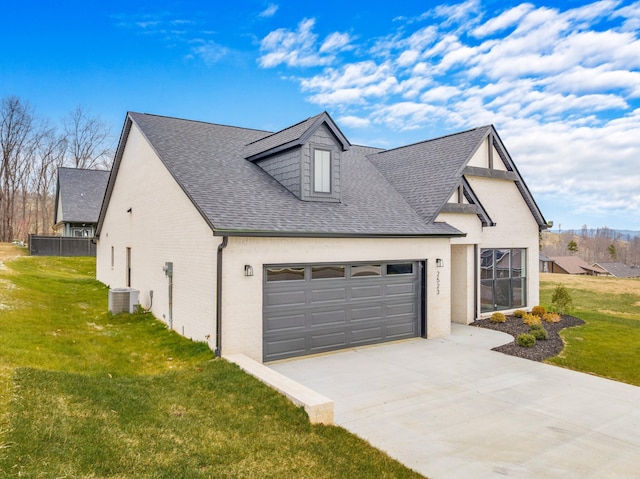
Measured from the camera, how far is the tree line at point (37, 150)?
42.9 meters

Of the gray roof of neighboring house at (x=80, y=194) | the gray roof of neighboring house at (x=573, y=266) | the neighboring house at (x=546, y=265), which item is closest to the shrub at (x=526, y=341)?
the gray roof of neighboring house at (x=80, y=194)

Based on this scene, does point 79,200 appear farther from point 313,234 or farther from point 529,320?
point 529,320

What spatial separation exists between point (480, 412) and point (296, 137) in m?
8.72

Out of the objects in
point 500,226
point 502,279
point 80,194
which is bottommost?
point 502,279

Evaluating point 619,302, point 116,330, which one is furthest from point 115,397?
point 619,302

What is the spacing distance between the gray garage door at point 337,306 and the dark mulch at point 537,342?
2728mm

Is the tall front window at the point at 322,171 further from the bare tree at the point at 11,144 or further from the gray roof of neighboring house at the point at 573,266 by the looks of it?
the gray roof of neighboring house at the point at 573,266

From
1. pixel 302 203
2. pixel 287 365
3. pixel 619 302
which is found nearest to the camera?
pixel 287 365

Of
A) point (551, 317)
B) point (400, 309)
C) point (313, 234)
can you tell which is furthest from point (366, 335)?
point (551, 317)

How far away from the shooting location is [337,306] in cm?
1084

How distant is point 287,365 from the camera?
967 cm

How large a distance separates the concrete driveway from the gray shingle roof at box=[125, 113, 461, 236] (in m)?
3.41

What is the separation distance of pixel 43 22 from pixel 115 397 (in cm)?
2934

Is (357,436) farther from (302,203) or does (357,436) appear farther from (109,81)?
(109,81)
